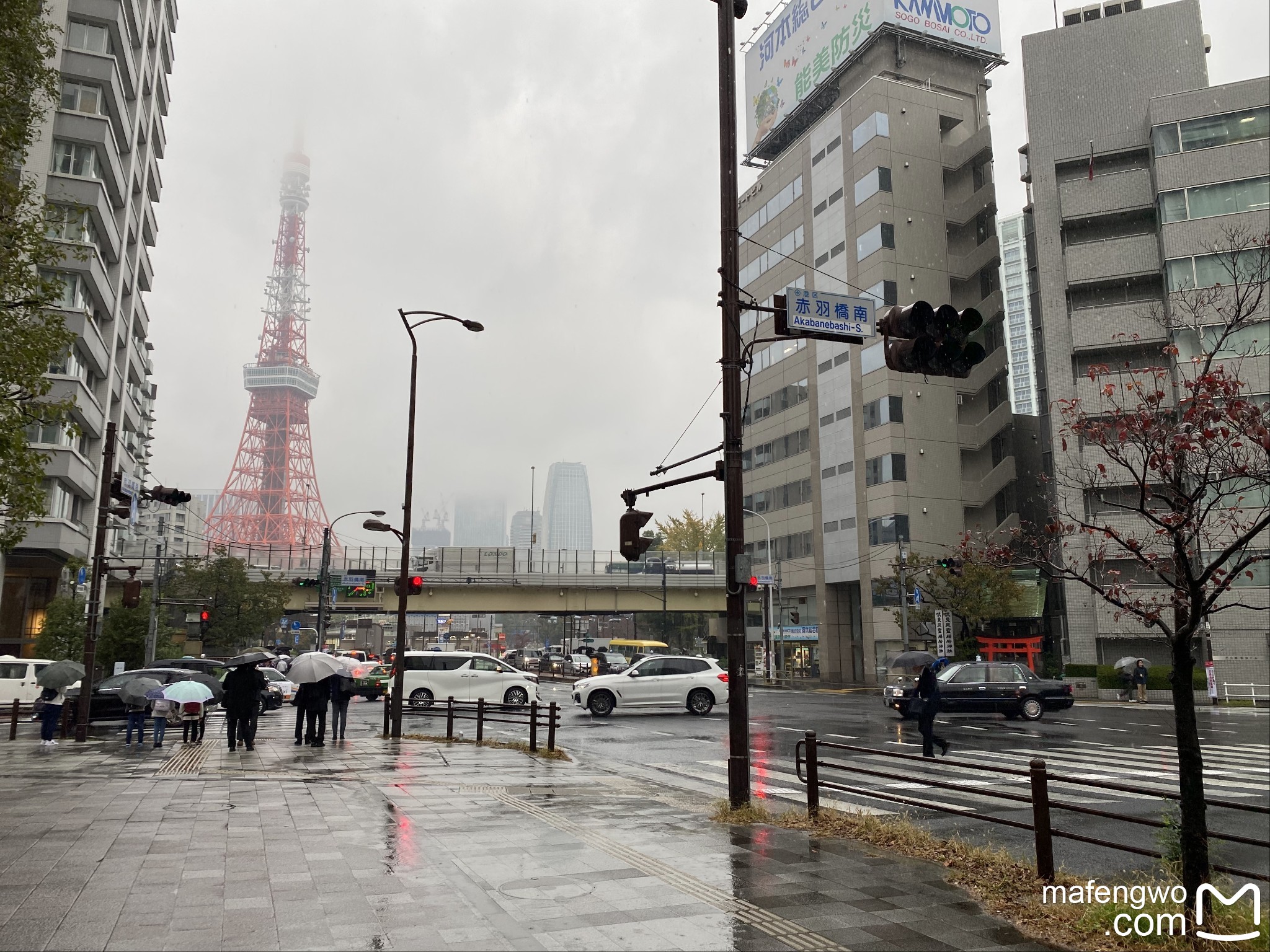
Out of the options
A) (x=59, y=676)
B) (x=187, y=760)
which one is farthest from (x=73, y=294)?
(x=187, y=760)

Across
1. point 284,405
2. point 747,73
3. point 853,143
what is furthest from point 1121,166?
point 284,405

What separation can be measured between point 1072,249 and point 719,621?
4510 cm

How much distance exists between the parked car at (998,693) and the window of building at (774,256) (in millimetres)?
41447

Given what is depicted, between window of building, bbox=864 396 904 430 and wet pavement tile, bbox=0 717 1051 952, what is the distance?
43045mm

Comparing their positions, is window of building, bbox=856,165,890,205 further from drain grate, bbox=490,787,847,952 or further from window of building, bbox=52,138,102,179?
drain grate, bbox=490,787,847,952

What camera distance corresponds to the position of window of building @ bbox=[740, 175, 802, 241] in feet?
207

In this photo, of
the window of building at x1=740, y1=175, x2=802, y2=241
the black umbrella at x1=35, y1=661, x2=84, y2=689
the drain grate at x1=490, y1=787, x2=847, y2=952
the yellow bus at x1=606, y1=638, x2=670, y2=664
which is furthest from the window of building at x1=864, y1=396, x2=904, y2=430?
the drain grate at x1=490, y1=787, x2=847, y2=952

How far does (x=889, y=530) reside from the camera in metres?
51.6

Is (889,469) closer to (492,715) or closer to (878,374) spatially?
(878,374)

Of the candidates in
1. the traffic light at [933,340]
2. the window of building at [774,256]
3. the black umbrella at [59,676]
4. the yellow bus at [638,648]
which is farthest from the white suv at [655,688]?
the window of building at [774,256]

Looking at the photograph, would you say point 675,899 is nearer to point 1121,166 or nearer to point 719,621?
point 1121,166

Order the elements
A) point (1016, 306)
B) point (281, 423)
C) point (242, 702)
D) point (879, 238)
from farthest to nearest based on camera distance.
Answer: point (1016, 306) < point (281, 423) < point (879, 238) < point (242, 702)

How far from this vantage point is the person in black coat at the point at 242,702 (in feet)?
58.7

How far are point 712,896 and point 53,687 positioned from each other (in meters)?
17.9
